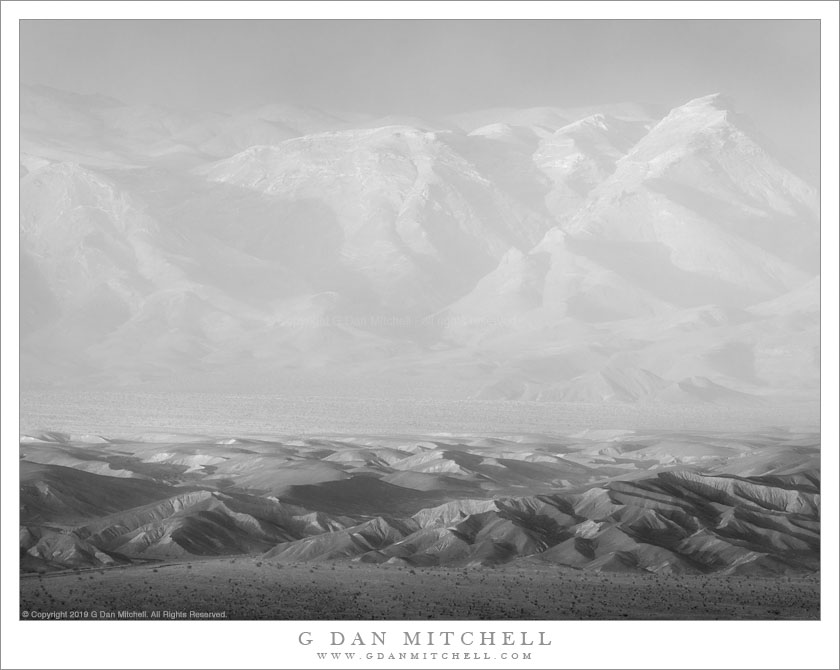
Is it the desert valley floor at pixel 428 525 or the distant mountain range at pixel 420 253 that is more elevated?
the distant mountain range at pixel 420 253

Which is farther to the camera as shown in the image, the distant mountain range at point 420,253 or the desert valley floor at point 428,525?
the distant mountain range at point 420,253

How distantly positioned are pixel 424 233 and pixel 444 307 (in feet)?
42.0

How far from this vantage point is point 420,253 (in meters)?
66.4

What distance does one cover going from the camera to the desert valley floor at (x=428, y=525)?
3378 cm

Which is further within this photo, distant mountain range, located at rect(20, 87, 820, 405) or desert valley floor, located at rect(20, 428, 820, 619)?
distant mountain range, located at rect(20, 87, 820, 405)

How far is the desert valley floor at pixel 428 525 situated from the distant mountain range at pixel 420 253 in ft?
14.2

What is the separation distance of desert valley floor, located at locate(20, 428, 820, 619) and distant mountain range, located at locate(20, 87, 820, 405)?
14.2 feet

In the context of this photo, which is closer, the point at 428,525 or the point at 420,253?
the point at 428,525

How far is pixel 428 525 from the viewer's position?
4200cm

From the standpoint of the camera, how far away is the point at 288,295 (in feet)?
180

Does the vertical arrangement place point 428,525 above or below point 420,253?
below

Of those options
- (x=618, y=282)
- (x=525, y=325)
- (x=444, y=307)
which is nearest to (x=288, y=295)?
(x=444, y=307)

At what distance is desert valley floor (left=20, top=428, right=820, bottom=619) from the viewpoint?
111 feet

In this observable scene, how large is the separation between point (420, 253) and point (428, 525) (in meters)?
27.4
